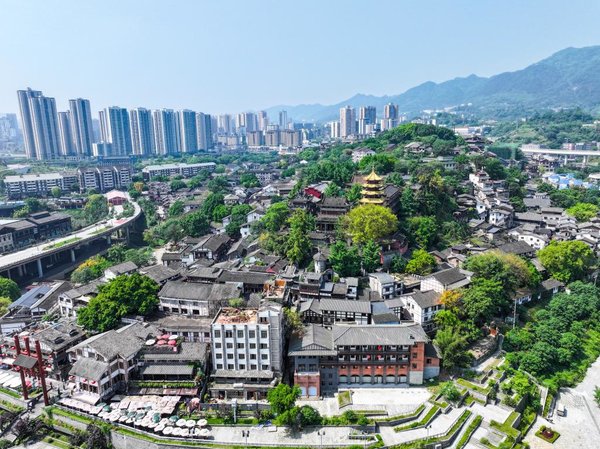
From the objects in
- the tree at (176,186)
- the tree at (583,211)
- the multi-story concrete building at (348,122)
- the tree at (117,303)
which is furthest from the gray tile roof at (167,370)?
the multi-story concrete building at (348,122)

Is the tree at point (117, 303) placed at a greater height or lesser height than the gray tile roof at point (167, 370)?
greater

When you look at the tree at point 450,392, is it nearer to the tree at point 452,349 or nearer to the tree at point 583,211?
the tree at point 452,349

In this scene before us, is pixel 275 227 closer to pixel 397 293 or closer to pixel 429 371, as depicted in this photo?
pixel 397 293

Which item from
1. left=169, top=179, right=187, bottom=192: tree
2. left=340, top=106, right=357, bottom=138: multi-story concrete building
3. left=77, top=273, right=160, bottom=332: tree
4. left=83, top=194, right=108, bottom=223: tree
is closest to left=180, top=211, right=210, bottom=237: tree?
left=77, top=273, right=160, bottom=332: tree

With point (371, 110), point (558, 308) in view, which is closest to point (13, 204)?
point (558, 308)

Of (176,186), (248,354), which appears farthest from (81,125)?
(248,354)
